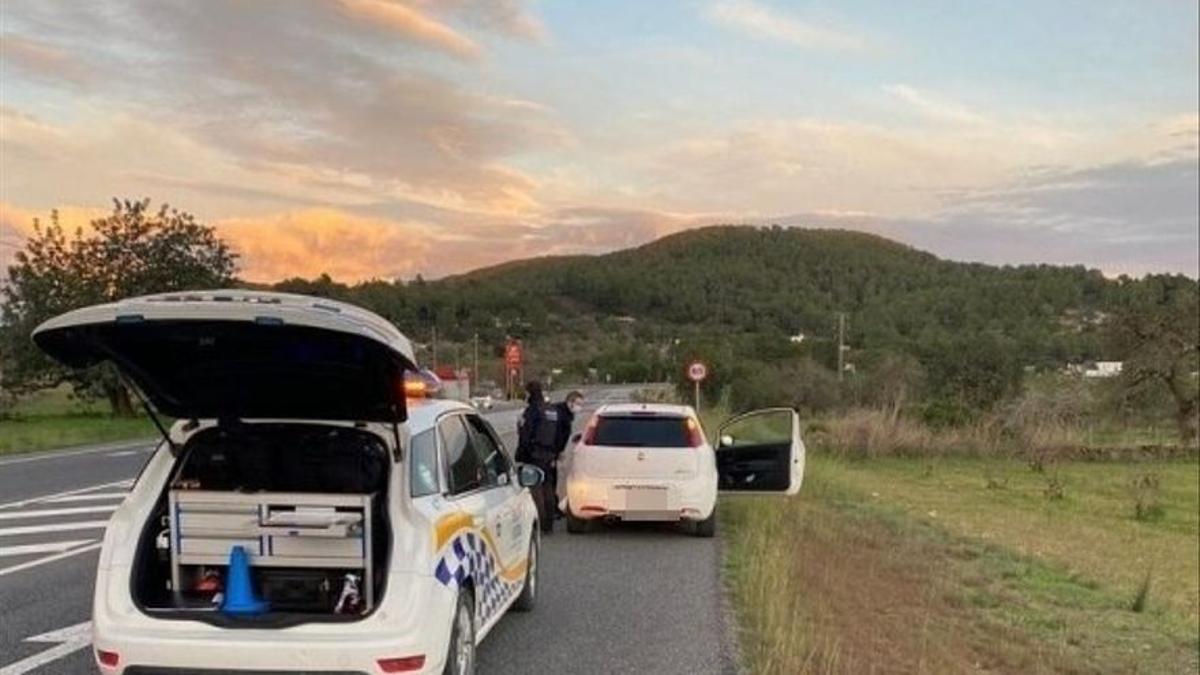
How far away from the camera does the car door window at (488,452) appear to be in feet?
25.8

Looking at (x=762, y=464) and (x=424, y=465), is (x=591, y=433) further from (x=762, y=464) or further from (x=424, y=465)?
(x=424, y=465)

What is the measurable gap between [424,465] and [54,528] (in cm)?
915

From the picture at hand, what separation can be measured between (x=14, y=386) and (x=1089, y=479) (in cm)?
3801

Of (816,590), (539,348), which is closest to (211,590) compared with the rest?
(816,590)

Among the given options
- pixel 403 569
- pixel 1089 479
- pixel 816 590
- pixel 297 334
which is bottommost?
pixel 1089 479

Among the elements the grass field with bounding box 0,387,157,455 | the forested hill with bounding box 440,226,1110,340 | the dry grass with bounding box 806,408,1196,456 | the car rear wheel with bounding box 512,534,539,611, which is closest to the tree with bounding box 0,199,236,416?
the grass field with bounding box 0,387,157,455

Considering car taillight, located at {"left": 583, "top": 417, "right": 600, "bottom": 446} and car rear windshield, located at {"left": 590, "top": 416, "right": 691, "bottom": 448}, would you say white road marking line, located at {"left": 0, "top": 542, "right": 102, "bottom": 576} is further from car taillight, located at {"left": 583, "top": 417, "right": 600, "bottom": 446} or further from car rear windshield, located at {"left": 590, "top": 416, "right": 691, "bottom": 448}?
car rear windshield, located at {"left": 590, "top": 416, "right": 691, "bottom": 448}

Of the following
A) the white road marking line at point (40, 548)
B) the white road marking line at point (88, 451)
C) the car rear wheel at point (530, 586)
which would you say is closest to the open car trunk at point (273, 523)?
the car rear wheel at point (530, 586)

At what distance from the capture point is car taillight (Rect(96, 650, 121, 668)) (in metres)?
5.58

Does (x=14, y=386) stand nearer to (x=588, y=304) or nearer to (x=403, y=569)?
(x=403, y=569)

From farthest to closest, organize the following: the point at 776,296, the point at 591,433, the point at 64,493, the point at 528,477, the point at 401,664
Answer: the point at 776,296 → the point at 64,493 → the point at 591,433 → the point at 528,477 → the point at 401,664

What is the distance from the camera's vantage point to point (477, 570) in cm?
682

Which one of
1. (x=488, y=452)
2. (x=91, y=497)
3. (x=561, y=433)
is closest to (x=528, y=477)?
(x=488, y=452)

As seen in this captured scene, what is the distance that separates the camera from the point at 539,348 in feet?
459
